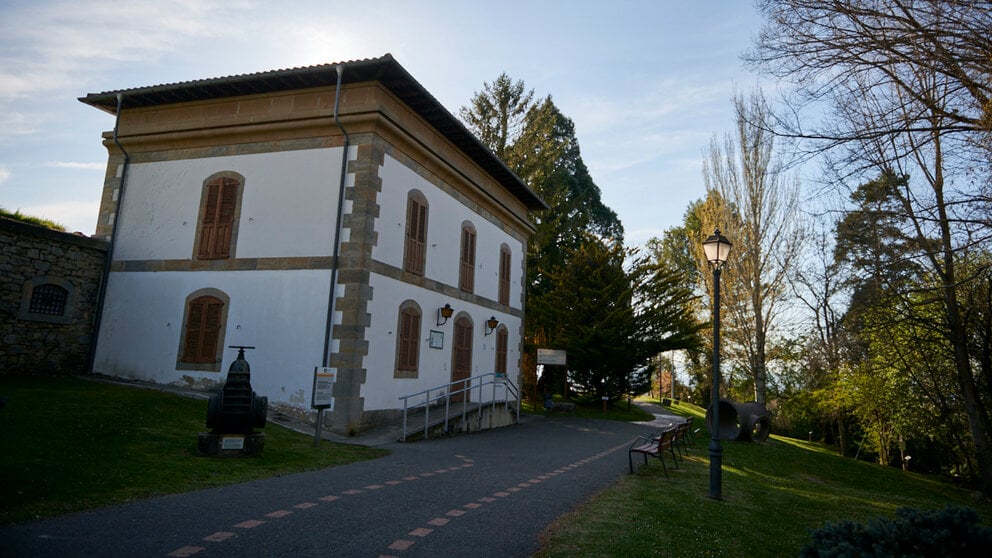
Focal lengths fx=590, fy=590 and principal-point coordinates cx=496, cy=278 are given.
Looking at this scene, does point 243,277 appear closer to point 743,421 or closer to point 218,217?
point 218,217

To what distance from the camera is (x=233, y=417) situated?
321 inches

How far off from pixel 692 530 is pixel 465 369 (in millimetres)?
10849

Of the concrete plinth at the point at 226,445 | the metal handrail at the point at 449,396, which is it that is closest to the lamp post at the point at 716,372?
the metal handrail at the point at 449,396

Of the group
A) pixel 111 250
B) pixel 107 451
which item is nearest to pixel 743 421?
pixel 107 451

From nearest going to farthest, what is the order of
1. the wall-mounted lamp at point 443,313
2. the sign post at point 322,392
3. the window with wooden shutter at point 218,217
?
the sign post at point 322,392
the window with wooden shutter at point 218,217
the wall-mounted lamp at point 443,313

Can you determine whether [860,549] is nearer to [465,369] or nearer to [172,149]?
[465,369]

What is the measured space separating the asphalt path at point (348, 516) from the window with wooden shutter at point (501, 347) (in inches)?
360

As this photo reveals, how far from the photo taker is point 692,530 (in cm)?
588

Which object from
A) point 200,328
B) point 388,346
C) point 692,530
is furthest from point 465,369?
point 692,530

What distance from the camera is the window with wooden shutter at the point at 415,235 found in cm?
1375

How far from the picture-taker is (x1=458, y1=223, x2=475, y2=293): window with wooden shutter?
54.0 ft

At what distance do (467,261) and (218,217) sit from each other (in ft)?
21.4

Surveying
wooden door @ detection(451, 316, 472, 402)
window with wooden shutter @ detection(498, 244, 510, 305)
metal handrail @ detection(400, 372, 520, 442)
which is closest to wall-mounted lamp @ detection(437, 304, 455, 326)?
wooden door @ detection(451, 316, 472, 402)

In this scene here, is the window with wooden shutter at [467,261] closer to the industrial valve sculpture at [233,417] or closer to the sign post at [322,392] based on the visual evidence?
the sign post at [322,392]
